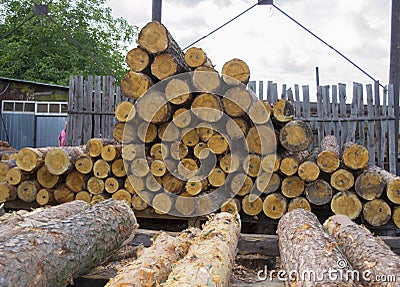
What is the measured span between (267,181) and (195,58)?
66.3 inches

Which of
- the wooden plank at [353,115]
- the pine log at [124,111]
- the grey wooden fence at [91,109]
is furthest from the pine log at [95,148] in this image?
the wooden plank at [353,115]

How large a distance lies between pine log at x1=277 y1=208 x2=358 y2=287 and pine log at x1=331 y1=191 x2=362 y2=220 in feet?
4.51

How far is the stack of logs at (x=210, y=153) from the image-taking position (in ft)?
16.2

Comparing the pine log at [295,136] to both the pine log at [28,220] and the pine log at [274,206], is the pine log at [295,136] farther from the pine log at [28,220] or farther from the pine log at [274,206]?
the pine log at [28,220]

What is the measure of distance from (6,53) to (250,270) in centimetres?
1990

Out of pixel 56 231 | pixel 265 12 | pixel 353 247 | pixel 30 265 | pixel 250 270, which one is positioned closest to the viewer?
pixel 30 265

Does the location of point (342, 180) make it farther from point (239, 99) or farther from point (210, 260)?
point (210, 260)

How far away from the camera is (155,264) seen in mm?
2787

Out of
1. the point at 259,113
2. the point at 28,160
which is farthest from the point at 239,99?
the point at 28,160

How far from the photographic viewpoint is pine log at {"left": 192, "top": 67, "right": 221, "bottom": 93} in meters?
4.90

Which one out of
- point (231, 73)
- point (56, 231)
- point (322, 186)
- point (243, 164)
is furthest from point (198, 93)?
point (56, 231)

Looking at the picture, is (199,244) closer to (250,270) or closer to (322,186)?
(250,270)

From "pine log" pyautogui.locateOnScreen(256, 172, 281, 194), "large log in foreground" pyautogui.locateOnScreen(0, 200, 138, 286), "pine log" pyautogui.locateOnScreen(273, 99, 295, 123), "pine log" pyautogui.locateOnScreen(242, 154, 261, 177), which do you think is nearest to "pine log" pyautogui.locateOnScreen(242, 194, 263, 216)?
"pine log" pyautogui.locateOnScreen(256, 172, 281, 194)

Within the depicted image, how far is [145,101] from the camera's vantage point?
498cm
